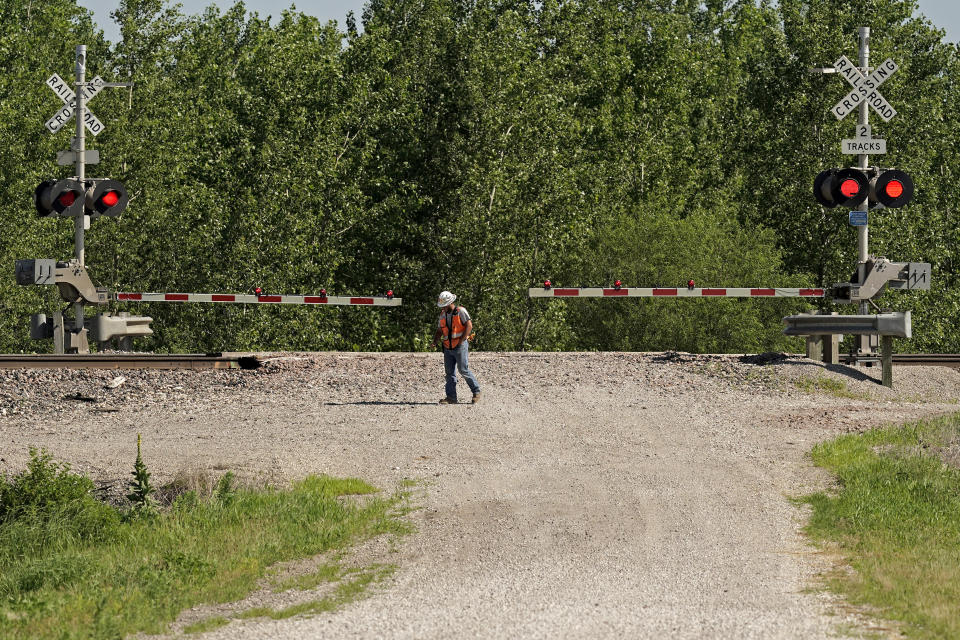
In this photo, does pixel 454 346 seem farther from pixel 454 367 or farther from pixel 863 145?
pixel 863 145

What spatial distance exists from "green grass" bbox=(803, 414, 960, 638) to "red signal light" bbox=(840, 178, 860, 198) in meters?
5.04

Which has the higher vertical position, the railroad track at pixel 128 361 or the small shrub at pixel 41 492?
the railroad track at pixel 128 361

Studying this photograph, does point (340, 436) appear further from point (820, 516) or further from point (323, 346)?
point (323, 346)

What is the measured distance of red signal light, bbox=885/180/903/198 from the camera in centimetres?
1933

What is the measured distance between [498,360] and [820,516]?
1034 centimetres

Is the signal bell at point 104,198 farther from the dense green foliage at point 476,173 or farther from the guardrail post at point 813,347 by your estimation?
the dense green foliage at point 476,173

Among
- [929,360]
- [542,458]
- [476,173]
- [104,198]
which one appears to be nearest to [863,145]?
[929,360]

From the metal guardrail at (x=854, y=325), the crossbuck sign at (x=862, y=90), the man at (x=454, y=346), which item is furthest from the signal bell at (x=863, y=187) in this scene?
the man at (x=454, y=346)

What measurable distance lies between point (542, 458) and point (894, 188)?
8.56 m

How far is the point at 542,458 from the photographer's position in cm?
1370

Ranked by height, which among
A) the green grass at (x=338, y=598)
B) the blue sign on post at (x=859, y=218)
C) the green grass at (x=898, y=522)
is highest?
the blue sign on post at (x=859, y=218)

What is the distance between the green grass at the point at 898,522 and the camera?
830 centimetres

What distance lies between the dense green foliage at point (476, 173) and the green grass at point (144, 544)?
2318 centimetres

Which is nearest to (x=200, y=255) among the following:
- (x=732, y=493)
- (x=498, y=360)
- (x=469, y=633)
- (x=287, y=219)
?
(x=287, y=219)
